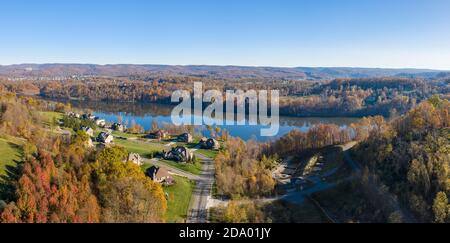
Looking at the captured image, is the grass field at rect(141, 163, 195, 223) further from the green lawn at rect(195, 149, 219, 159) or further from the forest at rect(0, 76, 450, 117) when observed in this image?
the forest at rect(0, 76, 450, 117)

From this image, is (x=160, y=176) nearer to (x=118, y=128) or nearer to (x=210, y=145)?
(x=210, y=145)

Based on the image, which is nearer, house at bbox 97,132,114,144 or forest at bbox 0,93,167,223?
forest at bbox 0,93,167,223

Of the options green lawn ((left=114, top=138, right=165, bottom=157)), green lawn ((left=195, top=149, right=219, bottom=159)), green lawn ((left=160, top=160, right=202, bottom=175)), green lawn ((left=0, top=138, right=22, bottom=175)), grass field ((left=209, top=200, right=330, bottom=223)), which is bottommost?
grass field ((left=209, top=200, right=330, bottom=223))

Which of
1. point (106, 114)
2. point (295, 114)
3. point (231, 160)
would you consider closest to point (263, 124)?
point (295, 114)

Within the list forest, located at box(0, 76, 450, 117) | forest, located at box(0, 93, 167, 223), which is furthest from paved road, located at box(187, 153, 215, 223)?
forest, located at box(0, 76, 450, 117)
